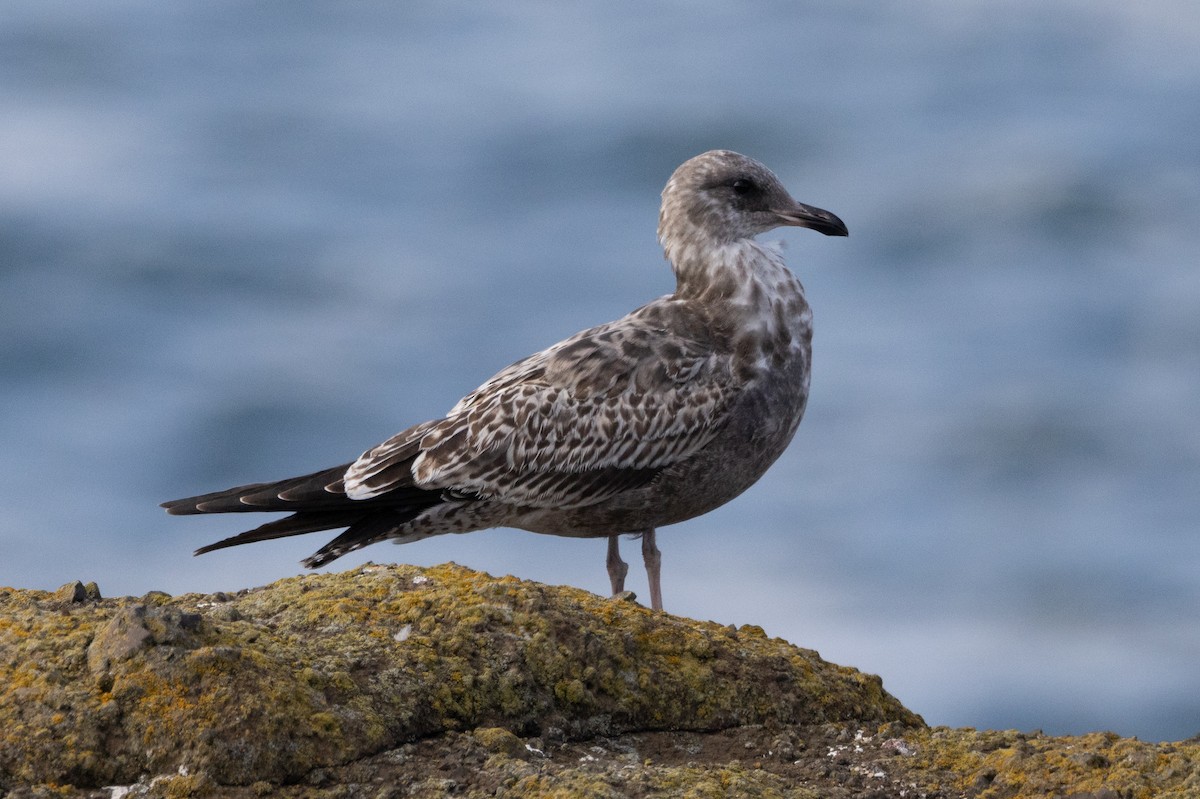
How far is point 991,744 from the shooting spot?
5.34 metres

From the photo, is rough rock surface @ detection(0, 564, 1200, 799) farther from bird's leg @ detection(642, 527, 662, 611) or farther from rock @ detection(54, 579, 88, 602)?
bird's leg @ detection(642, 527, 662, 611)

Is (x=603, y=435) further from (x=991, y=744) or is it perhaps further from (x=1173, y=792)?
(x=1173, y=792)

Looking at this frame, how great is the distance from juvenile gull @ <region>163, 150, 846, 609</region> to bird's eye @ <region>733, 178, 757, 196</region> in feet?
2.54

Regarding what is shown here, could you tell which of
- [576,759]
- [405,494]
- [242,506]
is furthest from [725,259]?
[576,759]

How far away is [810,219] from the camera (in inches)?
383

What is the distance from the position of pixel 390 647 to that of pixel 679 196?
5.07 metres

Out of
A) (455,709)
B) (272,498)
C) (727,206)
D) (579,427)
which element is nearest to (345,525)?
(272,498)

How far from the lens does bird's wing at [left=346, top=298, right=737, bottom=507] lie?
8.61 m

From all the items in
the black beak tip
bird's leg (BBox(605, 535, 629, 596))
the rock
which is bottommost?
the rock

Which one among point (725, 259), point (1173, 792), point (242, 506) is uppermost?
point (725, 259)

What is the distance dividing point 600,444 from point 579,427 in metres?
0.18

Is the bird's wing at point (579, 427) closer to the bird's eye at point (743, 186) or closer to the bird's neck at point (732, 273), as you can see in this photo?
the bird's neck at point (732, 273)

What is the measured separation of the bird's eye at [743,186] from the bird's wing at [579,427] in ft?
3.58

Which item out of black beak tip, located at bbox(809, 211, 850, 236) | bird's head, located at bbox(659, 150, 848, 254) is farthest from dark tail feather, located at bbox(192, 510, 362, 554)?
black beak tip, located at bbox(809, 211, 850, 236)
